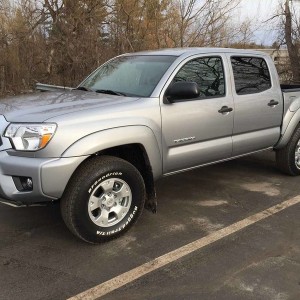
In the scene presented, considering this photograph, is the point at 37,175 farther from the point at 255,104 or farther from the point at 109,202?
the point at 255,104

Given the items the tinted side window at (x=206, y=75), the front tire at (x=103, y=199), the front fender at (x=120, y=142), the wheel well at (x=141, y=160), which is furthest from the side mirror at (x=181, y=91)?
the front tire at (x=103, y=199)

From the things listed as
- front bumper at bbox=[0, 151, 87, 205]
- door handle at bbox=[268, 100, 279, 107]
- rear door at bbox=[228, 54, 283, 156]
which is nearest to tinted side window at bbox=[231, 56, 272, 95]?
rear door at bbox=[228, 54, 283, 156]

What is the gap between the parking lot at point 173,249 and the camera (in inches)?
130

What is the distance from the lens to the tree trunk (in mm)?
12273

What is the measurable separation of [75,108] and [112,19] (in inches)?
375

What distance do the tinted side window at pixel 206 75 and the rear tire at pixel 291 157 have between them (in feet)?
5.25

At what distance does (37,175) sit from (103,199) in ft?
2.31

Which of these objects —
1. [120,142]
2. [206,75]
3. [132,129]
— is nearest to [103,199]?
[120,142]

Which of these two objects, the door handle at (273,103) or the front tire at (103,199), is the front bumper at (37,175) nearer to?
the front tire at (103,199)

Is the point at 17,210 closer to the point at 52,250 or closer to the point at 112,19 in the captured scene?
the point at 52,250

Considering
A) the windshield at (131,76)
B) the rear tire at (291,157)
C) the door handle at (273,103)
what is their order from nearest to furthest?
the windshield at (131,76) < the door handle at (273,103) < the rear tire at (291,157)

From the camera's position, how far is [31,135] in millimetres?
3635

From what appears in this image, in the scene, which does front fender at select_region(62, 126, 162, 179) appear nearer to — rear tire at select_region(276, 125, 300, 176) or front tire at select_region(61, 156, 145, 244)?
front tire at select_region(61, 156, 145, 244)

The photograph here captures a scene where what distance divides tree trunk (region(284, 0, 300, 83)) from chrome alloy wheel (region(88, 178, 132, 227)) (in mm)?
9285
